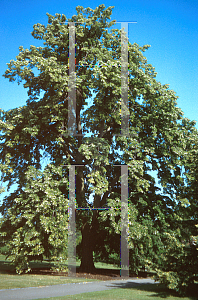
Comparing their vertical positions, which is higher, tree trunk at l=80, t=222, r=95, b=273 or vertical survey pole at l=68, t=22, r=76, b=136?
vertical survey pole at l=68, t=22, r=76, b=136

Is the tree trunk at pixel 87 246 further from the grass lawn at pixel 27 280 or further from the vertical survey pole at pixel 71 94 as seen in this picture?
the vertical survey pole at pixel 71 94

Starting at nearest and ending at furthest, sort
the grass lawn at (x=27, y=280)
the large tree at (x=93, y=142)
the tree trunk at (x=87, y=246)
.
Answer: the grass lawn at (x=27, y=280) → the large tree at (x=93, y=142) → the tree trunk at (x=87, y=246)

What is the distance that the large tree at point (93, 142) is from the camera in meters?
16.2

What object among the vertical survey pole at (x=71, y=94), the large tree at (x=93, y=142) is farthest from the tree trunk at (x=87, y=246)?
the vertical survey pole at (x=71, y=94)

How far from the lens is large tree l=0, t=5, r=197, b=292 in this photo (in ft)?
53.2

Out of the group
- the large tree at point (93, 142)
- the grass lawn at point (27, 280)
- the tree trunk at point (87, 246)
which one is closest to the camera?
the grass lawn at point (27, 280)

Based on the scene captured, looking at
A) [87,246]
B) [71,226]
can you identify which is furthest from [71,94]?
[87,246]

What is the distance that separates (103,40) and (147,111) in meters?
5.65

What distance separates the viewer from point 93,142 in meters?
17.0

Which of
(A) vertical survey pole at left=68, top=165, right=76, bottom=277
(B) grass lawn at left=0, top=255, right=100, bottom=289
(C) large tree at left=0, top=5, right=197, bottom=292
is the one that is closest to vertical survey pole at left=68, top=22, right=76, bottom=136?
(C) large tree at left=0, top=5, right=197, bottom=292

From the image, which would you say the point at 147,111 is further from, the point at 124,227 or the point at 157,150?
the point at 124,227

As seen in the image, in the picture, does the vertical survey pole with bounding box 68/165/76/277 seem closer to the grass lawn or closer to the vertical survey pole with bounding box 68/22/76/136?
the grass lawn

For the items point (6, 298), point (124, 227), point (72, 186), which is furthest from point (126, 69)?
point (6, 298)

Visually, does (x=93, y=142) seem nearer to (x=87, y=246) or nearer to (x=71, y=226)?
(x=71, y=226)
